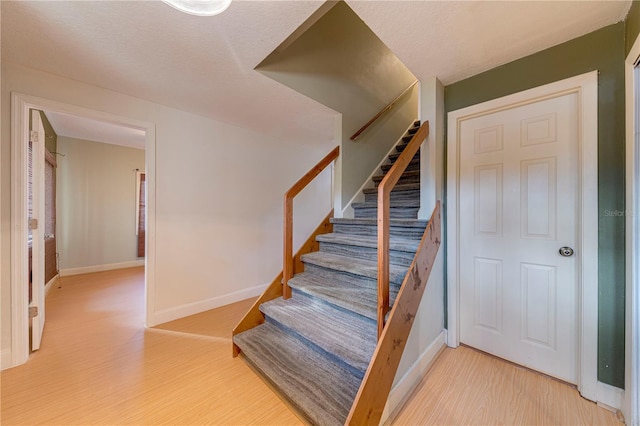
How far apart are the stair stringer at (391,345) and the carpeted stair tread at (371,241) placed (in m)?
0.14

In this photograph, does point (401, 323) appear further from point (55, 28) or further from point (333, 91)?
point (55, 28)

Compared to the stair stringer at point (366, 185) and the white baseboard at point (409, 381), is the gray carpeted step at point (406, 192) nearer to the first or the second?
the stair stringer at point (366, 185)

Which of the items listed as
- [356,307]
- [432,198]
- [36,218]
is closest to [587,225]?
[432,198]

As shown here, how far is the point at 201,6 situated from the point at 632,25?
2.14 m

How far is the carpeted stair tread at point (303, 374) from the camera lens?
3.94 ft

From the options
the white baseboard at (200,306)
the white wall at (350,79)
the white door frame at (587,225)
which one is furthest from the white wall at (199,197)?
the white door frame at (587,225)

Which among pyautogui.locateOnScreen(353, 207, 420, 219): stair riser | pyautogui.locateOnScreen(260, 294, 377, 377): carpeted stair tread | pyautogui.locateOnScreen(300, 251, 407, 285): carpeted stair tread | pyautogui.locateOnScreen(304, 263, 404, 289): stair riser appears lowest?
pyautogui.locateOnScreen(260, 294, 377, 377): carpeted stair tread

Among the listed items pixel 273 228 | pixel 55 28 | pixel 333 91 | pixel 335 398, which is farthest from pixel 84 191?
pixel 335 398

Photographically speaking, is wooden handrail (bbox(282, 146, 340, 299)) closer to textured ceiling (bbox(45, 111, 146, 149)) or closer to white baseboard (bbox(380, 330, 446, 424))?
white baseboard (bbox(380, 330, 446, 424))

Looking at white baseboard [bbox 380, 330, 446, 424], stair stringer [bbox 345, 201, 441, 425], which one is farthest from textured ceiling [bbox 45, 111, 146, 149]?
white baseboard [bbox 380, 330, 446, 424]

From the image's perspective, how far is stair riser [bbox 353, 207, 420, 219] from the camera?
2.26m

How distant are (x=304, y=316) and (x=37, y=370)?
1.87m

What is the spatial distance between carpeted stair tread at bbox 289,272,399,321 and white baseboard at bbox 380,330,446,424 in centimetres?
39

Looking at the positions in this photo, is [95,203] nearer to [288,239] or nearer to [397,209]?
[288,239]
